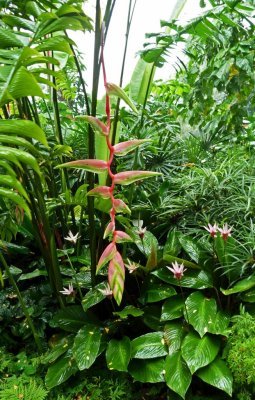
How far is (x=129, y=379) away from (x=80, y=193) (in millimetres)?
665

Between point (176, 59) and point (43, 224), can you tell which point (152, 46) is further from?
point (43, 224)

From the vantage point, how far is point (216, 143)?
2275mm

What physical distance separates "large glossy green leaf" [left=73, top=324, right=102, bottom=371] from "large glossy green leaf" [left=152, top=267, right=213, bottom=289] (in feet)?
1.00

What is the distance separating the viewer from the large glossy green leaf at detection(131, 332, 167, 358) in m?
1.27

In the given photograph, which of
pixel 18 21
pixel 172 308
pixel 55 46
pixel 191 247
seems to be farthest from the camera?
pixel 191 247

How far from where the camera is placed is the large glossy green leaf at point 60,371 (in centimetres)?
128

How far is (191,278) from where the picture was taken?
4.69 ft

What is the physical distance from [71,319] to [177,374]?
44 centimetres

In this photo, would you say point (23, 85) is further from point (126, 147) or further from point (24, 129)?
point (126, 147)

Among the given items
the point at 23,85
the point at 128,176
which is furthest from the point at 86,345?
the point at 23,85

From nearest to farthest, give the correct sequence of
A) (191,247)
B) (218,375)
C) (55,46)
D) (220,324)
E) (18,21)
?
(55,46)
(18,21)
(218,375)
(220,324)
(191,247)


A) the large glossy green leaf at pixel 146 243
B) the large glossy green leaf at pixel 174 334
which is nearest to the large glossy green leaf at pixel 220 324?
the large glossy green leaf at pixel 174 334

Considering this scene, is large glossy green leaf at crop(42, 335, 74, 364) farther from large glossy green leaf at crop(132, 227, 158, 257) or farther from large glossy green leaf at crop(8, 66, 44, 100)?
large glossy green leaf at crop(8, 66, 44, 100)

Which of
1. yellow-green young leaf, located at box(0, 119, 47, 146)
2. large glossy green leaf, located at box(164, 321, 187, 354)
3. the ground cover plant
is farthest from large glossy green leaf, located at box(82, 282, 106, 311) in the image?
yellow-green young leaf, located at box(0, 119, 47, 146)
